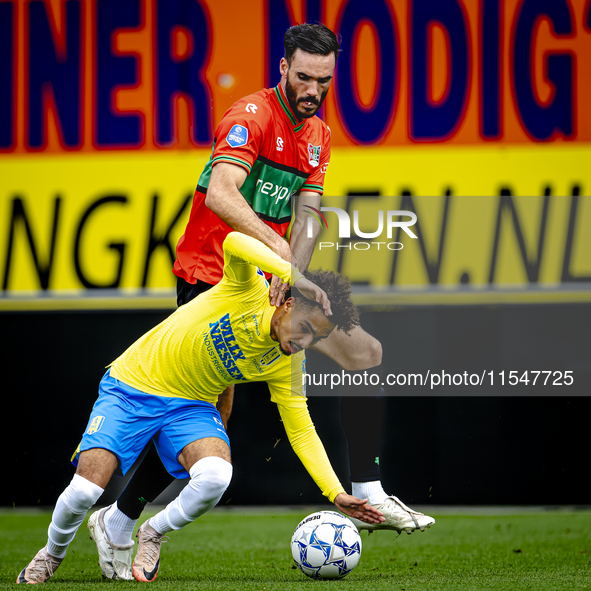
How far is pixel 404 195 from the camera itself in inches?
191

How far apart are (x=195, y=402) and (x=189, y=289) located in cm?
60

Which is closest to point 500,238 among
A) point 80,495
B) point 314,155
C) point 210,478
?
point 314,155

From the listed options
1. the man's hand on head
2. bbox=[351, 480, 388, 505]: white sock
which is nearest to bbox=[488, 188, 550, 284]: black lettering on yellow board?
bbox=[351, 480, 388, 505]: white sock

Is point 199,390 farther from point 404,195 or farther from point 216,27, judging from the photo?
point 216,27

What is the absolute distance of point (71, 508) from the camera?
2758 mm

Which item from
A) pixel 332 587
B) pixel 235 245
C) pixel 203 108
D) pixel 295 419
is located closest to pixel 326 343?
pixel 295 419

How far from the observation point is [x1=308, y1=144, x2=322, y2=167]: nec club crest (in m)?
3.35

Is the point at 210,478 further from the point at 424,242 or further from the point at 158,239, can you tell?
the point at 424,242

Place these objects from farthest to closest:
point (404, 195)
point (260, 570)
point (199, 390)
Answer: point (404, 195) → point (260, 570) → point (199, 390)

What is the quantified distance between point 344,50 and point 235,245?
8.76 feet

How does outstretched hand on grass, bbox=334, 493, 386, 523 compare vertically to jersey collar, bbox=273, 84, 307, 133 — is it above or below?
below

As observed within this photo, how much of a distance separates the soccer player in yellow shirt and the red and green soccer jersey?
1.50ft

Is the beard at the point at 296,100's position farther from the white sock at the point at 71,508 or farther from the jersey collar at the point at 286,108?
the white sock at the point at 71,508

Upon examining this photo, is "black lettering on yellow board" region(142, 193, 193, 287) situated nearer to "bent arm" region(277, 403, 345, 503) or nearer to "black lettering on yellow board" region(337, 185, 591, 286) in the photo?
"black lettering on yellow board" region(337, 185, 591, 286)
